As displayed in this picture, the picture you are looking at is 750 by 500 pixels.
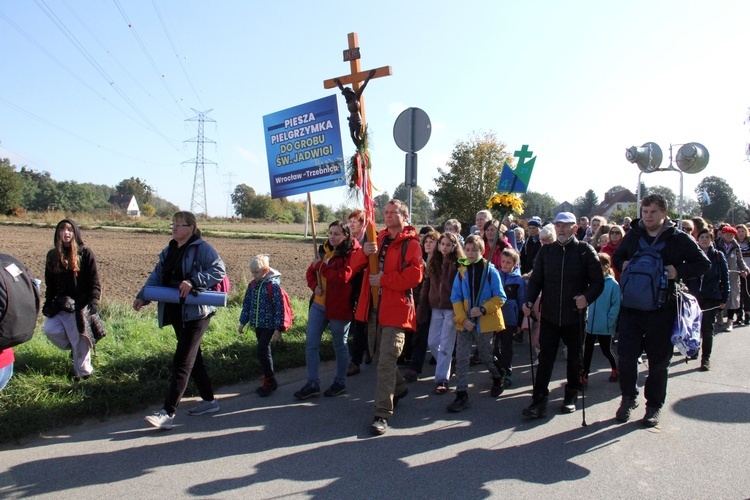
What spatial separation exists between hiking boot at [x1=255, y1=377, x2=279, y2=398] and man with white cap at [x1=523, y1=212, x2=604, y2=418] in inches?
99.3

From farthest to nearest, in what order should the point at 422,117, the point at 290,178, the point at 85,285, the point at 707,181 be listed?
1. the point at 707,181
2. the point at 422,117
3. the point at 290,178
4. the point at 85,285

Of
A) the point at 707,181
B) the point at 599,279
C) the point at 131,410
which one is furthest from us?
the point at 707,181

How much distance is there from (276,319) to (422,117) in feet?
11.0

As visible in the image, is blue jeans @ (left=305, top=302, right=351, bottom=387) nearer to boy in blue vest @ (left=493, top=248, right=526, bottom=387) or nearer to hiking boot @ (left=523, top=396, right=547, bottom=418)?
boy in blue vest @ (left=493, top=248, right=526, bottom=387)

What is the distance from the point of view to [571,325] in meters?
5.02

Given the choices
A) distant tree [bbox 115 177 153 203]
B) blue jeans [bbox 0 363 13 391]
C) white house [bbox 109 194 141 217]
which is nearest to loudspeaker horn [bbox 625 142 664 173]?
blue jeans [bbox 0 363 13 391]

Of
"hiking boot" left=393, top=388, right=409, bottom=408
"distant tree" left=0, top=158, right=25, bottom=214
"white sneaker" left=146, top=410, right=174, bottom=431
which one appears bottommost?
"hiking boot" left=393, top=388, right=409, bottom=408

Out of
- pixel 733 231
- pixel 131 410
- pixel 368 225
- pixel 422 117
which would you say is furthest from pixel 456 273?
pixel 733 231

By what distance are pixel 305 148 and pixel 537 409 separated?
3517 mm

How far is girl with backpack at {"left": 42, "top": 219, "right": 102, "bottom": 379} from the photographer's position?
5469 mm

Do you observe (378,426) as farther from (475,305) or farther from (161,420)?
(161,420)

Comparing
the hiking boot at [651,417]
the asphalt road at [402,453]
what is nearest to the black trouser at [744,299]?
the asphalt road at [402,453]

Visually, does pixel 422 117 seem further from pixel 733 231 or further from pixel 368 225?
pixel 733 231

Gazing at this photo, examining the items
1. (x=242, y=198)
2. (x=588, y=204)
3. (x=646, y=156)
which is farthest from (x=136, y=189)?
(x=646, y=156)
